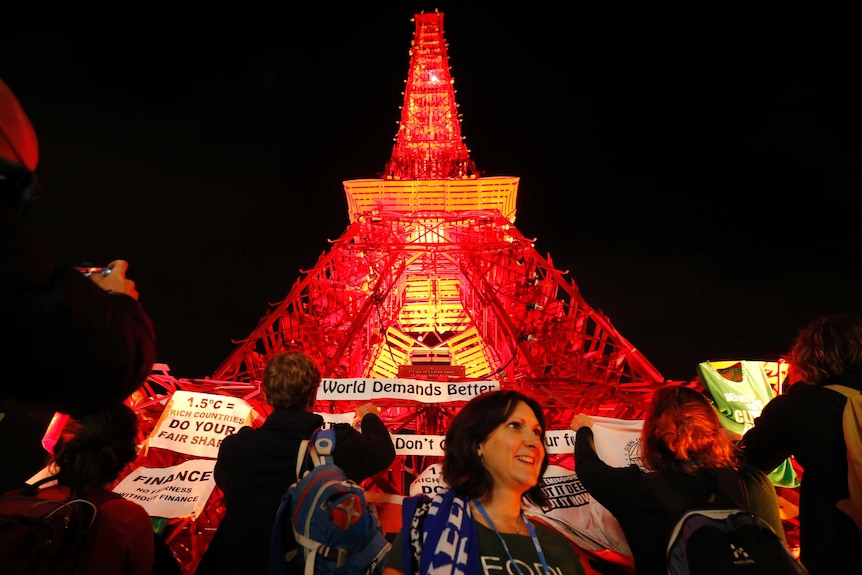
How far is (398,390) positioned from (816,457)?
465 centimetres

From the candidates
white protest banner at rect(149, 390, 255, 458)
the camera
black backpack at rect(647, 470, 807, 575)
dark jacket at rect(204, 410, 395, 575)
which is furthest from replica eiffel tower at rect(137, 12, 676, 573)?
the camera

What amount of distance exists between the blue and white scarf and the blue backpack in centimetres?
36

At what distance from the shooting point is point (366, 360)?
1717 cm

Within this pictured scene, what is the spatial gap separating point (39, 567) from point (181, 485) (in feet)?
14.5

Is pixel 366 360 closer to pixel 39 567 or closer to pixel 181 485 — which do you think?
pixel 181 485

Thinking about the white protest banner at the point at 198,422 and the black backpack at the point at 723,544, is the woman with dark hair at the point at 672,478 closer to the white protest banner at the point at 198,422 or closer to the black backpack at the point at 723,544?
the black backpack at the point at 723,544

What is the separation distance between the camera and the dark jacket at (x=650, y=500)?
2.76m

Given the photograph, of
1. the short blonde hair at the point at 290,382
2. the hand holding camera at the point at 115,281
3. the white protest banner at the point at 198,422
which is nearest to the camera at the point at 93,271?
the hand holding camera at the point at 115,281

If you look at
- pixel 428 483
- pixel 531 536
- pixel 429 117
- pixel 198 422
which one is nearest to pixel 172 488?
pixel 198 422

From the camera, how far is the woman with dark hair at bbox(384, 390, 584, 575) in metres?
2.12

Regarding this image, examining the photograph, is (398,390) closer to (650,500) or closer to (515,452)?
(650,500)

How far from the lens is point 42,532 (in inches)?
92.6

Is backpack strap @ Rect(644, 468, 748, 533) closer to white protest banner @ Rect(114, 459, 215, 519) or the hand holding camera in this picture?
the hand holding camera

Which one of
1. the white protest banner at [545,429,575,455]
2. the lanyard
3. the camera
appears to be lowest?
the lanyard
